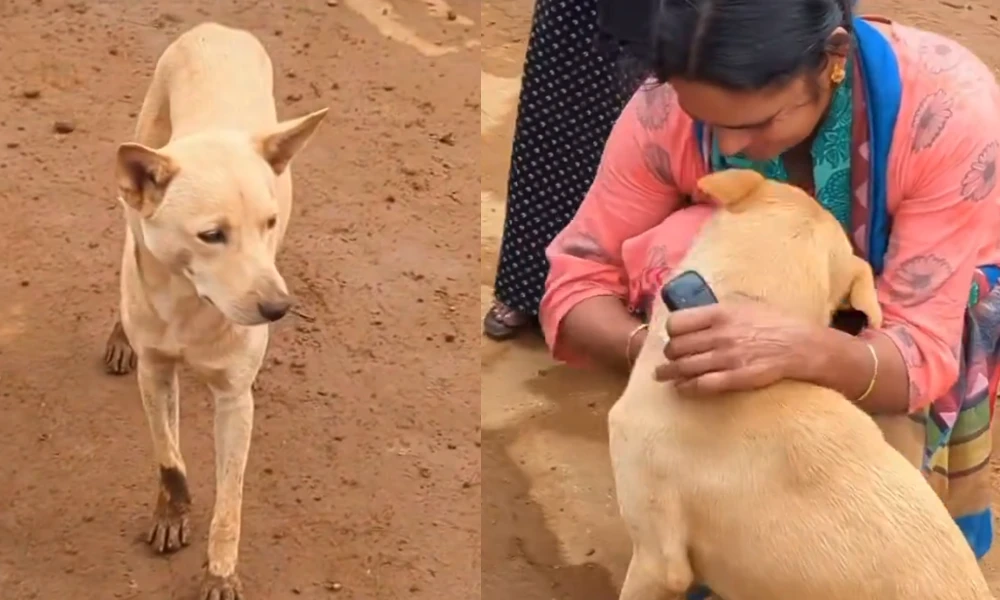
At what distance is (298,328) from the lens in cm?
319

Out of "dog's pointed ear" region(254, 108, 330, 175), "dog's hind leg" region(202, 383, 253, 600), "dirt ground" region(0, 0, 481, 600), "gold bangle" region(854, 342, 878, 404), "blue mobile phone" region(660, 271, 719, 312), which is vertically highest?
"blue mobile phone" region(660, 271, 719, 312)

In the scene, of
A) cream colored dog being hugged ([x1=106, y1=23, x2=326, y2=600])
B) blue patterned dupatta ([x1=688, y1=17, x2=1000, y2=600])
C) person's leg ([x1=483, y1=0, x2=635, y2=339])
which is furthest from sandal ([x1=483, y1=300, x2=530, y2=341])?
blue patterned dupatta ([x1=688, y1=17, x2=1000, y2=600])

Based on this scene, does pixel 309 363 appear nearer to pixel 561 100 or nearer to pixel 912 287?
pixel 561 100

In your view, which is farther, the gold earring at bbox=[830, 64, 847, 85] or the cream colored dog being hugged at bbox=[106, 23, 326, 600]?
the cream colored dog being hugged at bbox=[106, 23, 326, 600]

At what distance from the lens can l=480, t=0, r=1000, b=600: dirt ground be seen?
2.59 m

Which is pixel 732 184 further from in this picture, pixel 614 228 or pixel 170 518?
pixel 170 518

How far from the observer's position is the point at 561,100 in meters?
2.95

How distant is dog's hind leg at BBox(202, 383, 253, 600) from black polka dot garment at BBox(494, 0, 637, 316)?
91cm

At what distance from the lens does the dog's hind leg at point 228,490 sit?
96.7 inches

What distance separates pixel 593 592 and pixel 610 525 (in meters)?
0.19

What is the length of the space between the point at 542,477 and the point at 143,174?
1.12 meters

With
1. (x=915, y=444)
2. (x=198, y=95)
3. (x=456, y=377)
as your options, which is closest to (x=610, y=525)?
(x=456, y=377)

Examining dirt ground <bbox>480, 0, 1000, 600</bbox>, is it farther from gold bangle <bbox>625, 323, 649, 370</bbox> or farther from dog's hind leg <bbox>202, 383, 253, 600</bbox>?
gold bangle <bbox>625, 323, 649, 370</bbox>

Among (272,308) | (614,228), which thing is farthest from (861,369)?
(272,308)
